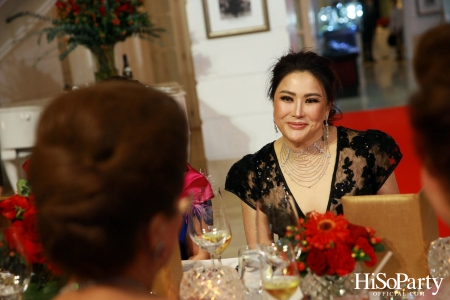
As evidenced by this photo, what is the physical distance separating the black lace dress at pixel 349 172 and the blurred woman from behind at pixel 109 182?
5.05ft

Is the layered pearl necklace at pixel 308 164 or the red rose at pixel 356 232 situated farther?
the layered pearl necklace at pixel 308 164

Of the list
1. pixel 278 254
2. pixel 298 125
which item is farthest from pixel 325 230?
pixel 298 125

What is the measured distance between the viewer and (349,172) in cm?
245

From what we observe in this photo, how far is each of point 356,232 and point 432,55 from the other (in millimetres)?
675

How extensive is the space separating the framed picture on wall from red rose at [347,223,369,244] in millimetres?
5484

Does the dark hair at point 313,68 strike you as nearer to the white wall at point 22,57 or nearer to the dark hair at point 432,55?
the dark hair at point 432,55

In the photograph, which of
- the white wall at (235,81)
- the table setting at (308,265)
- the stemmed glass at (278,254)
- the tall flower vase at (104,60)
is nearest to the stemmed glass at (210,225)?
the table setting at (308,265)

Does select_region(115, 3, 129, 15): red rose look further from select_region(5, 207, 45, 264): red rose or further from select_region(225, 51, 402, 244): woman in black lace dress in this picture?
select_region(5, 207, 45, 264): red rose

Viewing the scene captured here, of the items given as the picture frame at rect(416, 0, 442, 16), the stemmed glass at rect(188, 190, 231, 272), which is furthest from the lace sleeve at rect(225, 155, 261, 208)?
the picture frame at rect(416, 0, 442, 16)

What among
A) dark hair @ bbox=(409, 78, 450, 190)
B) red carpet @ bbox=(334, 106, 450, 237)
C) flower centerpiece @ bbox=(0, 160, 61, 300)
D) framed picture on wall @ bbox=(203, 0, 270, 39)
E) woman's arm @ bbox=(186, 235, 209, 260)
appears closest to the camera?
dark hair @ bbox=(409, 78, 450, 190)

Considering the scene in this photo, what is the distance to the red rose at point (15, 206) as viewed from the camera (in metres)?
1.59

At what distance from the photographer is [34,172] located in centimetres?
88

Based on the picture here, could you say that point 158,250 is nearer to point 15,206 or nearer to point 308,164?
point 15,206

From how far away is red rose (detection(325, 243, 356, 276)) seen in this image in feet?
4.53
